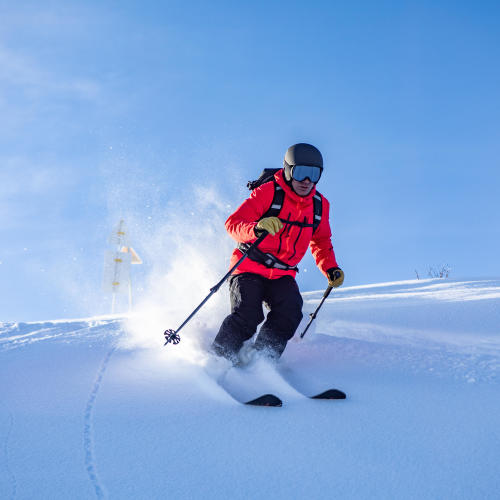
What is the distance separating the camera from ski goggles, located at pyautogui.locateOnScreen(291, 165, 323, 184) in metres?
3.19

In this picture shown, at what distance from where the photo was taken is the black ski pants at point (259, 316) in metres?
3.07

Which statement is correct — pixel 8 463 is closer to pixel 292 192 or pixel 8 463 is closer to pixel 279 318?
pixel 279 318

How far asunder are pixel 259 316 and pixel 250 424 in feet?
4.22

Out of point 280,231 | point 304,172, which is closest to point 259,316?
point 280,231

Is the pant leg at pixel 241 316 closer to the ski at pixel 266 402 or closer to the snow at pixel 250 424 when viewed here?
the snow at pixel 250 424

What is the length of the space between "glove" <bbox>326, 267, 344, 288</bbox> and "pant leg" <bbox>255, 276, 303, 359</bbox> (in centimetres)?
41

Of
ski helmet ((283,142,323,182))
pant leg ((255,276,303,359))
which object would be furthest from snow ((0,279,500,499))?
ski helmet ((283,142,323,182))

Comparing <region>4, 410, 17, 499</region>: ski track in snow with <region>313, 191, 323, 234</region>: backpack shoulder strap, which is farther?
<region>313, 191, 323, 234</region>: backpack shoulder strap

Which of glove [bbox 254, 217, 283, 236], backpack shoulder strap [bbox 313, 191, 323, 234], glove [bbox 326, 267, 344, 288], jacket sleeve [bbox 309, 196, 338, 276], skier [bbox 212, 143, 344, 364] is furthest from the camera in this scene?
jacket sleeve [bbox 309, 196, 338, 276]

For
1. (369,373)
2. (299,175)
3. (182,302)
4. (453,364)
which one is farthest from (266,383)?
(182,302)

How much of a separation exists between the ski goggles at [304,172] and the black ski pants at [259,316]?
2.83 ft

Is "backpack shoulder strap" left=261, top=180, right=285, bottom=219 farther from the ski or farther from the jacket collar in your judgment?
the ski

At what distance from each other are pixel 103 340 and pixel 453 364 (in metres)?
2.86

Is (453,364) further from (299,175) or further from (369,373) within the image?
(299,175)
